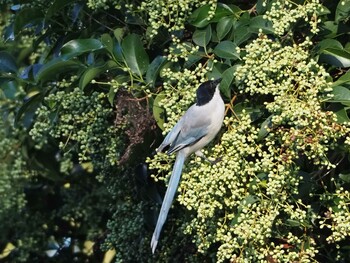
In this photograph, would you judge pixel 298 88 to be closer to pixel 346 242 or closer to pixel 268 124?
pixel 268 124

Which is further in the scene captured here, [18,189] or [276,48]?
[18,189]

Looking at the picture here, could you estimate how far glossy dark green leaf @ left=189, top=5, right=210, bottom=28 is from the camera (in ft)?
12.8

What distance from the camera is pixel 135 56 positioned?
13.2 ft

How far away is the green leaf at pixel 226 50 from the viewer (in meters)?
3.76

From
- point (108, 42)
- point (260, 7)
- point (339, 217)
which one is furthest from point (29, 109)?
point (339, 217)

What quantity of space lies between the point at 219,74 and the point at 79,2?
0.87 metres

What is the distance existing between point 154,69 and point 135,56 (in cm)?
10

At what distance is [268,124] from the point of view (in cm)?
362

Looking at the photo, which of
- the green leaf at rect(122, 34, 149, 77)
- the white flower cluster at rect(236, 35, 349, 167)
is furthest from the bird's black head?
the green leaf at rect(122, 34, 149, 77)

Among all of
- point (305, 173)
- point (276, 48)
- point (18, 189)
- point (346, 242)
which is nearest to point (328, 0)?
point (276, 48)

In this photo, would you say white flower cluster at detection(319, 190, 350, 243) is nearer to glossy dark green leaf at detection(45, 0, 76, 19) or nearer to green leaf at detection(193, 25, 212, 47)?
green leaf at detection(193, 25, 212, 47)

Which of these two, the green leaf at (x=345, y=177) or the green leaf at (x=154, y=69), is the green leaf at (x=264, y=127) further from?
the green leaf at (x=154, y=69)

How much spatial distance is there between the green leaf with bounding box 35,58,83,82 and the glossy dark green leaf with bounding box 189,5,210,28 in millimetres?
553

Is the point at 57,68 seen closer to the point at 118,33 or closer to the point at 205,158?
the point at 118,33
